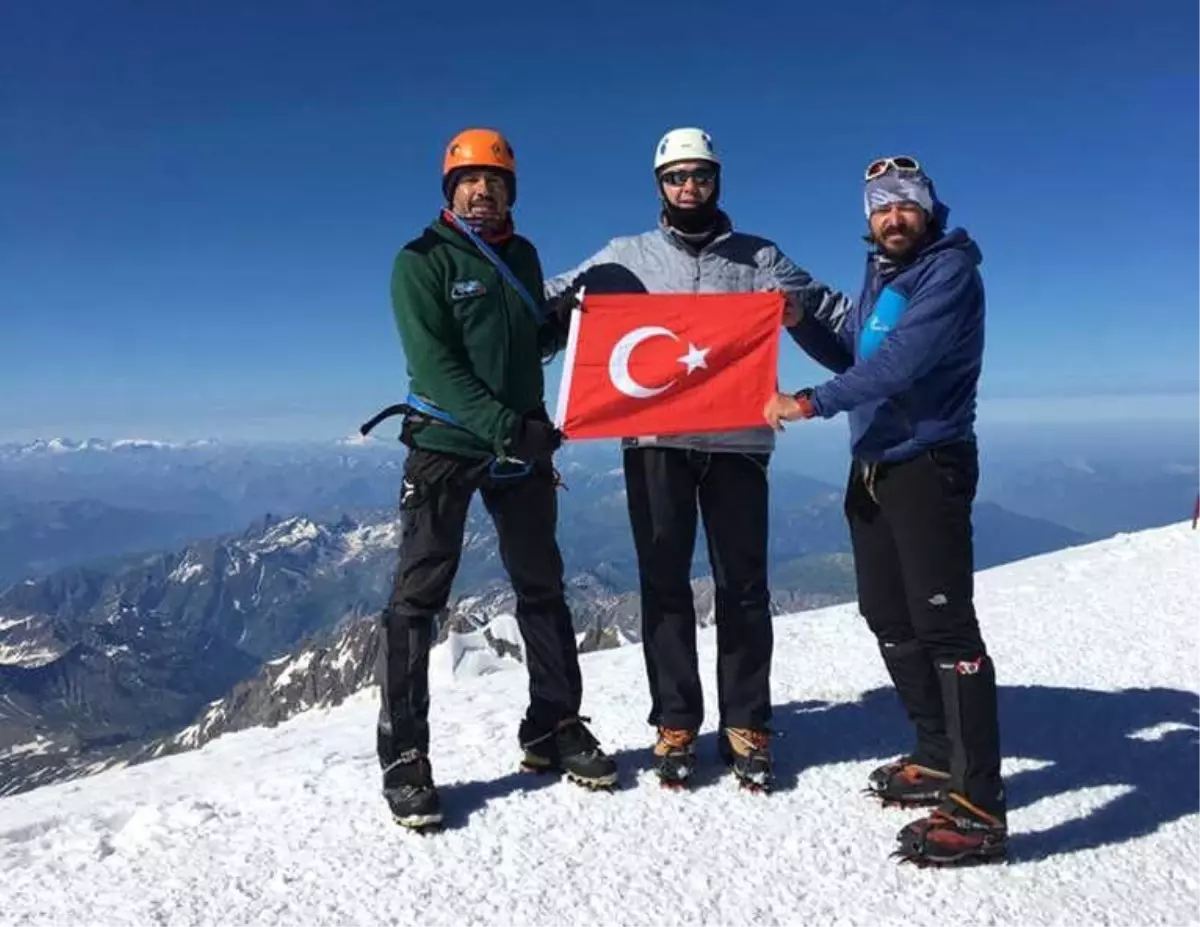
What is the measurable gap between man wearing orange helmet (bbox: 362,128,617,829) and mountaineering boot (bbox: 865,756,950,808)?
2.11 meters

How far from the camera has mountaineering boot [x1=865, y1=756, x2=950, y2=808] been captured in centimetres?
618

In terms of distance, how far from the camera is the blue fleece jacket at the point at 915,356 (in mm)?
5223

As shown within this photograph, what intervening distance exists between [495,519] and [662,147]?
3.16 meters

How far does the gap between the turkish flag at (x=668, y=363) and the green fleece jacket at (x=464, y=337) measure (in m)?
0.52

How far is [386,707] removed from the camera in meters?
6.09

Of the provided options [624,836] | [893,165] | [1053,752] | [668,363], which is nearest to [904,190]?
[893,165]

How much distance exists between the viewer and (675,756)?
21.4 ft

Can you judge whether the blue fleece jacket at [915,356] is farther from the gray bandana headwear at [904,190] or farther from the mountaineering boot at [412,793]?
the mountaineering boot at [412,793]

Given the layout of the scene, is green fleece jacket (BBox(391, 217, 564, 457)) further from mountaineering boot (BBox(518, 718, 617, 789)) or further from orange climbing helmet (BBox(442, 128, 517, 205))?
mountaineering boot (BBox(518, 718, 617, 789))

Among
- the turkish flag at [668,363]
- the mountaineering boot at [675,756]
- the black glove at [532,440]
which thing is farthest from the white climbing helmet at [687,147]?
the mountaineering boot at [675,756]

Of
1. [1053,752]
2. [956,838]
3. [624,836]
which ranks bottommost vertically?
[1053,752]

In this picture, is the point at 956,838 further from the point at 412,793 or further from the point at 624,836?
the point at 412,793

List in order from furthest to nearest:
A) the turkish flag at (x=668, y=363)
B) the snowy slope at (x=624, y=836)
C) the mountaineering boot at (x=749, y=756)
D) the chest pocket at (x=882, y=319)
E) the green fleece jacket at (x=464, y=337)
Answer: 1. the turkish flag at (x=668, y=363)
2. the mountaineering boot at (x=749, y=756)
3. the green fleece jacket at (x=464, y=337)
4. the chest pocket at (x=882, y=319)
5. the snowy slope at (x=624, y=836)

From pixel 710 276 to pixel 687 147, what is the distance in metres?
1.03
